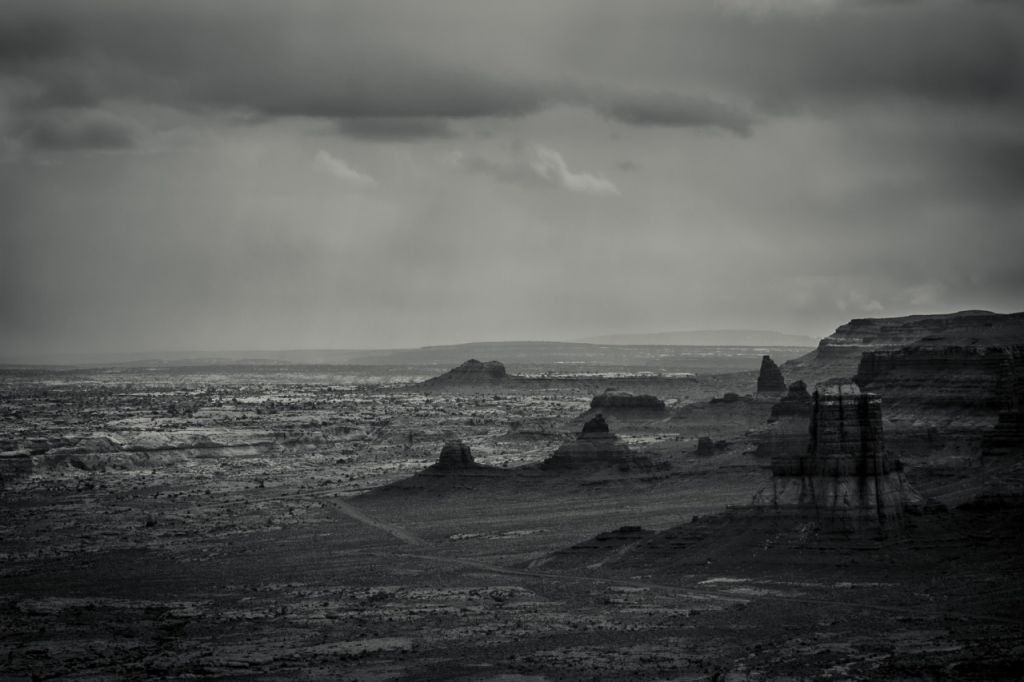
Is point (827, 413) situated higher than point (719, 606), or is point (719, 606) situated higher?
point (827, 413)

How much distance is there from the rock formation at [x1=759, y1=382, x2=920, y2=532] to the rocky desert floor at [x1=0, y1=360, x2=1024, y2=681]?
125 cm

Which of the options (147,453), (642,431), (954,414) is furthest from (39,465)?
(954,414)

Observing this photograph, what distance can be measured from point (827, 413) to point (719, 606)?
369 inches

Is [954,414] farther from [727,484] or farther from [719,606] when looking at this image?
[719,606]

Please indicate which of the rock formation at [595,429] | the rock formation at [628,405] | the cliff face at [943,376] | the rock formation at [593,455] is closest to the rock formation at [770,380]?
the rock formation at [628,405]

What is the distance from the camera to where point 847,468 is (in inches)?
2477

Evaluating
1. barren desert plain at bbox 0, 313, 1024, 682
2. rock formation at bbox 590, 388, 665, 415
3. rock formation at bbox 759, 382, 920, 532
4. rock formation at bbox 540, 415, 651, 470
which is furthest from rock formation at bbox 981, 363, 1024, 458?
rock formation at bbox 590, 388, 665, 415

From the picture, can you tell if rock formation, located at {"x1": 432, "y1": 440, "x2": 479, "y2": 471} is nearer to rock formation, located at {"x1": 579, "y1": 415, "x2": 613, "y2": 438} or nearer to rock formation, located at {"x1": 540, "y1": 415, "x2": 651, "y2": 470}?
rock formation, located at {"x1": 540, "y1": 415, "x2": 651, "y2": 470}

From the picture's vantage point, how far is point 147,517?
321 feet

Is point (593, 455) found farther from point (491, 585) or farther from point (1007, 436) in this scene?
point (491, 585)

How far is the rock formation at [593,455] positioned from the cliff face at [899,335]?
4484cm

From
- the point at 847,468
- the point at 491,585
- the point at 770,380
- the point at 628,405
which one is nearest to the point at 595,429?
the point at 628,405

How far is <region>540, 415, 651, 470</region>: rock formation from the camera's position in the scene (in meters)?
114

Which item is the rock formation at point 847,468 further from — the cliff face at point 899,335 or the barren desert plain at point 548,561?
the cliff face at point 899,335
